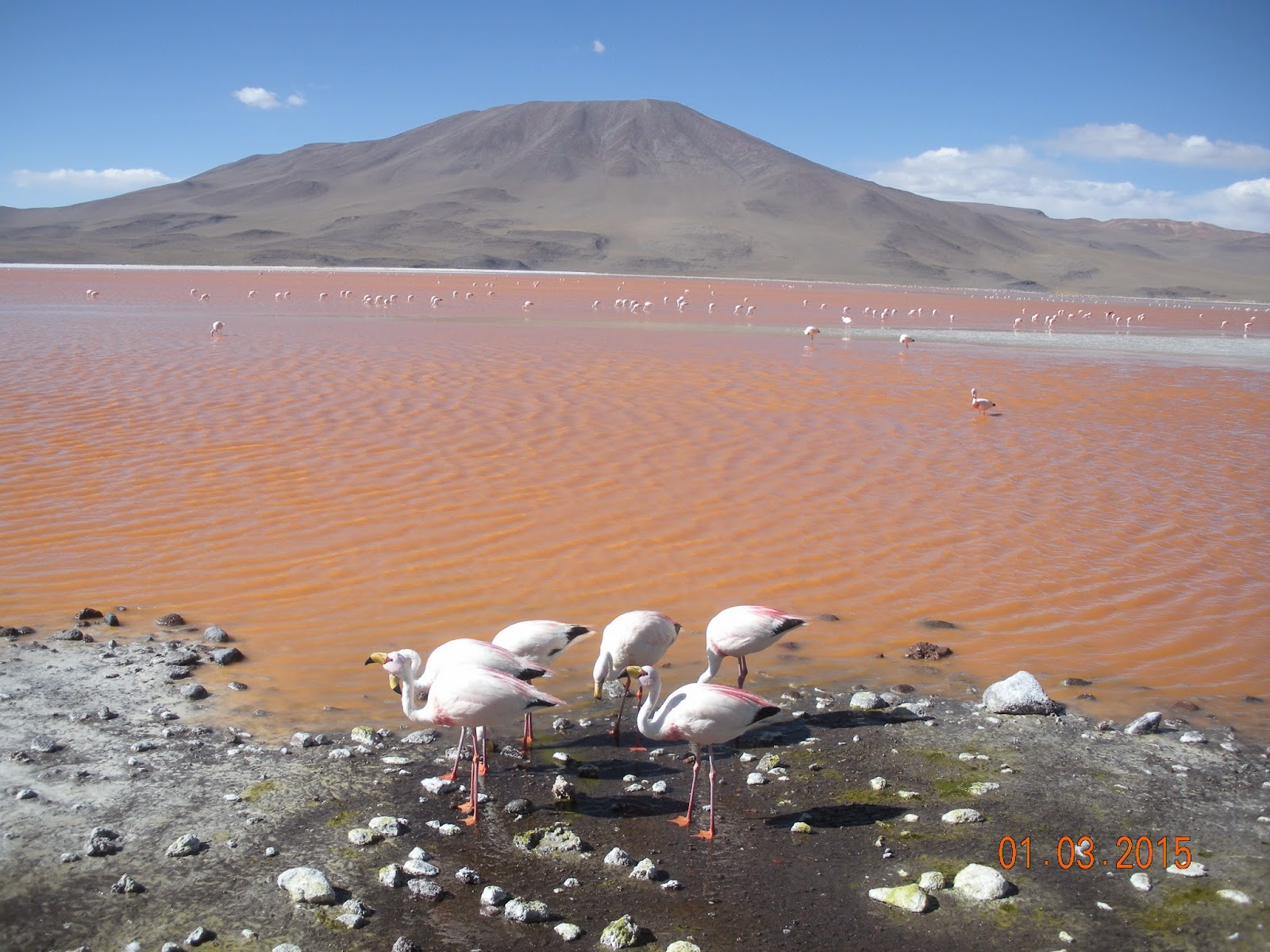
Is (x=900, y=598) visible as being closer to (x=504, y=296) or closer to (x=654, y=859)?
(x=654, y=859)

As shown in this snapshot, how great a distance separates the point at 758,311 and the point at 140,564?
1437 inches

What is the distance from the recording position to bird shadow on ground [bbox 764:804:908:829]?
5.07 metres

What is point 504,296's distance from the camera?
45.2m

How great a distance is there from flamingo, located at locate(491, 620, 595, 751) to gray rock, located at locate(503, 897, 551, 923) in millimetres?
1952

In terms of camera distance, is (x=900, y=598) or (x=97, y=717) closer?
(x=97, y=717)

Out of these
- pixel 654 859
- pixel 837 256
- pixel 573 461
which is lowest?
pixel 654 859

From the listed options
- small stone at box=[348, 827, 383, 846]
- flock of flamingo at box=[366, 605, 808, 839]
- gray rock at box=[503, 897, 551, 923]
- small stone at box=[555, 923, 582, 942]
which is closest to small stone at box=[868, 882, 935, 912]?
flock of flamingo at box=[366, 605, 808, 839]

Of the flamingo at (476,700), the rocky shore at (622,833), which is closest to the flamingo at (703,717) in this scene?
the rocky shore at (622,833)

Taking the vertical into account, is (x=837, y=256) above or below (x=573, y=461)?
above

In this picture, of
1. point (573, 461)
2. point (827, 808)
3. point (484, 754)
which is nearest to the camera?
point (827, 808)

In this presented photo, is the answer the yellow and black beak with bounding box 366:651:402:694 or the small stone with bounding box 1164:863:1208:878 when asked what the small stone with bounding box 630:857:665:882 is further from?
the small stone with bounding box 1164:863:1208:878

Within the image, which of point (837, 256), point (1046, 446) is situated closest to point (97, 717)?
point (1046, 446)

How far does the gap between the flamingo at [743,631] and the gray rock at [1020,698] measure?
1.30m
